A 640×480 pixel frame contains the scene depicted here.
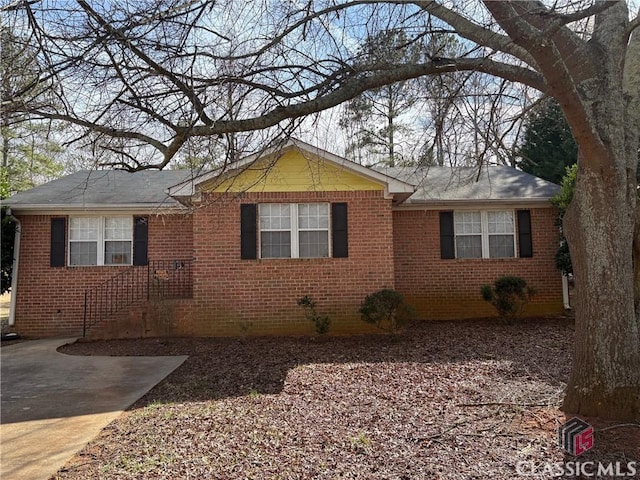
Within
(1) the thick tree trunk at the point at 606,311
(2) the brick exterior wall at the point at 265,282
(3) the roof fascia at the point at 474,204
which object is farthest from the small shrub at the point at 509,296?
(1) the thick tree trunk at the point at 606,311

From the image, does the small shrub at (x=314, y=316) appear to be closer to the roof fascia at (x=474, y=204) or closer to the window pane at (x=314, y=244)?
the window pane at (x=314, y=244)

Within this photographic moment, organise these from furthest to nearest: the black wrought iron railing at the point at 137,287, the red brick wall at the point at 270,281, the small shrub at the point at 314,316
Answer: the black wrought iron railing at the point at 137,287
the red brick wall at the point at 270,281
the small shrub at the point at 314,316

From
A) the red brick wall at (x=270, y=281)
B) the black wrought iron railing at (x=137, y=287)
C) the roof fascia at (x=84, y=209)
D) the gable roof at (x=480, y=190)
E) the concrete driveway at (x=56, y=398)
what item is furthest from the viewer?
the gable roof at (x=480, y=190)

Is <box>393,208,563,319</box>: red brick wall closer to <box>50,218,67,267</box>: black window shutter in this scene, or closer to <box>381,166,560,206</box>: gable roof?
<box>381,166,560,206</box>: gable roof

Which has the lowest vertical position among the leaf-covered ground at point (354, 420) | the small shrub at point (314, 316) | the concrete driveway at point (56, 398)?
the concrete driveway at point (56, 398)

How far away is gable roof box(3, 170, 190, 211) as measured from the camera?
11383 millimetres

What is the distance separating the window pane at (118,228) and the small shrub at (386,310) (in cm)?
650

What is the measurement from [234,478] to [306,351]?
5168mm

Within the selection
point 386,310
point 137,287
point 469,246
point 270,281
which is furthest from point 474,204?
point 137,287

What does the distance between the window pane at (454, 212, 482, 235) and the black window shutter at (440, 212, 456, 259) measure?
23cm

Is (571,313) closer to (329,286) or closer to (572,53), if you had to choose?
(329,286)

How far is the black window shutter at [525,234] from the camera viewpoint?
1215cm

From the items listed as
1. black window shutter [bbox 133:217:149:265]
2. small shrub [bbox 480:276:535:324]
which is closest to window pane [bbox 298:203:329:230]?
black window shutter [bbox 133:217:149:265]

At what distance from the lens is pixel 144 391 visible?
251 inches
